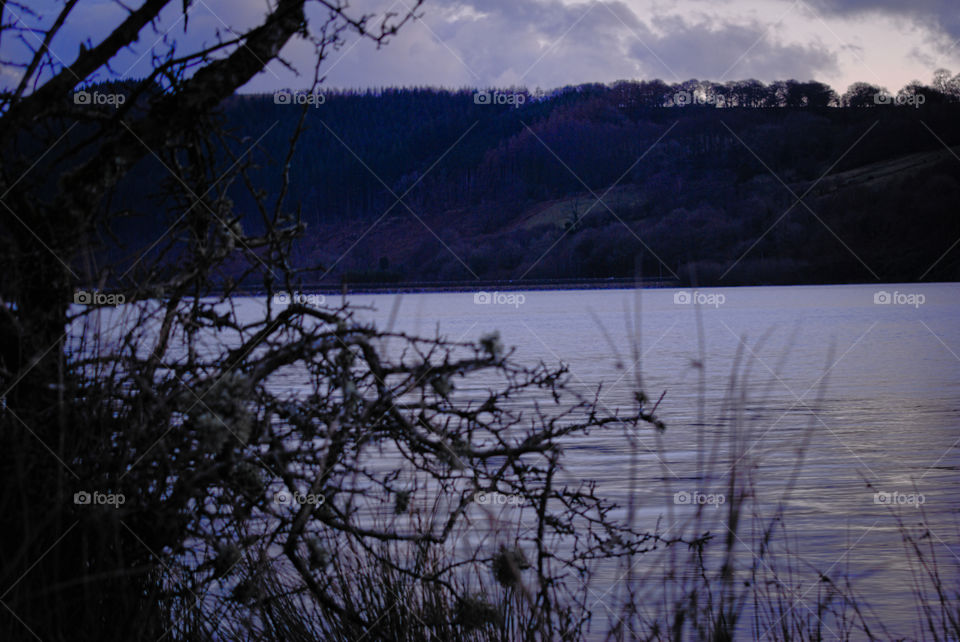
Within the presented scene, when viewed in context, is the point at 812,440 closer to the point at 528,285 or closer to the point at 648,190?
the point at 528,285

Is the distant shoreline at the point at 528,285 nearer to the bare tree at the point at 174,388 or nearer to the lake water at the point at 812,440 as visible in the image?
the lake water at the point at 812,440

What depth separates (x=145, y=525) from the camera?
341cm

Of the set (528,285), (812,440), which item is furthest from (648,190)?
(812,440)

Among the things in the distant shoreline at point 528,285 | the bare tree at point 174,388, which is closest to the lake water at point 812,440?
the bare tree at point 174,388

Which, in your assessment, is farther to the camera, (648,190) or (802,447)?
(648,190)

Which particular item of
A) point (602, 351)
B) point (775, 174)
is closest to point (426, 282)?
point (775, 174)

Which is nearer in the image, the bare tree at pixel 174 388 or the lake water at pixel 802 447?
the bare tree at pixel 174 388

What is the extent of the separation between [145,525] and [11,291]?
0.92m

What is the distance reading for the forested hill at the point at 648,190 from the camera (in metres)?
105

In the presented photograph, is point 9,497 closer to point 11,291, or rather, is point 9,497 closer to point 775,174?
point 11,291

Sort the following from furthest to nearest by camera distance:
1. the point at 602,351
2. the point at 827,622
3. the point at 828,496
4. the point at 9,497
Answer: the point at 602,351 < the point at 828,496 < the point at 827,622 < the point at 9,497

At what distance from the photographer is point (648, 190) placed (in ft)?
409

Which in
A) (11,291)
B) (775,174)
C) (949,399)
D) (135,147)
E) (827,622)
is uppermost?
(775,174)

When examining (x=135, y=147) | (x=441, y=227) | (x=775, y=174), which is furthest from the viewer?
(x=441, y=227)
